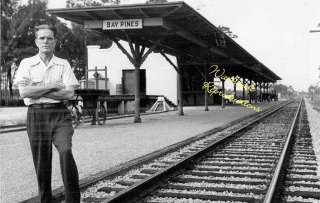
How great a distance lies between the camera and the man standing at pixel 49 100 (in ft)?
11.7

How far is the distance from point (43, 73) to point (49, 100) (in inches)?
9.1

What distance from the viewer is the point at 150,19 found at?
51.0 feet

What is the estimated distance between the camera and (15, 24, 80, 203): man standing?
11.7ft

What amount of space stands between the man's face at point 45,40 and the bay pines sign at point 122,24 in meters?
12.0

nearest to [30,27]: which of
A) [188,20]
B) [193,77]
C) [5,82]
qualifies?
[5,82]

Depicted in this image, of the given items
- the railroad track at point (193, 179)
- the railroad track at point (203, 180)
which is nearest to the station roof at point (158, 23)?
the railroad track at point (193, 179)

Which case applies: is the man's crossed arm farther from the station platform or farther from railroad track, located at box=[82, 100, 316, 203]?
the station platform

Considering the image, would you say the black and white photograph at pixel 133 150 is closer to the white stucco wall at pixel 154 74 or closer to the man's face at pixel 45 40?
the man's face at pixel 45 40

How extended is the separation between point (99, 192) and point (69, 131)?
1.83m

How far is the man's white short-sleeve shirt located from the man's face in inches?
3.5

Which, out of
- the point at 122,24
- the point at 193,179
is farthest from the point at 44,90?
the point at 122,24

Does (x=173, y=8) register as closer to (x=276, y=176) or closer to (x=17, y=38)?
(x=276, y=176)

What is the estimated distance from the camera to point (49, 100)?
11.8 feet

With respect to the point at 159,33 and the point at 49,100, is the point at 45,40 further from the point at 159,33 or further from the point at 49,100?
the point at 159,33
